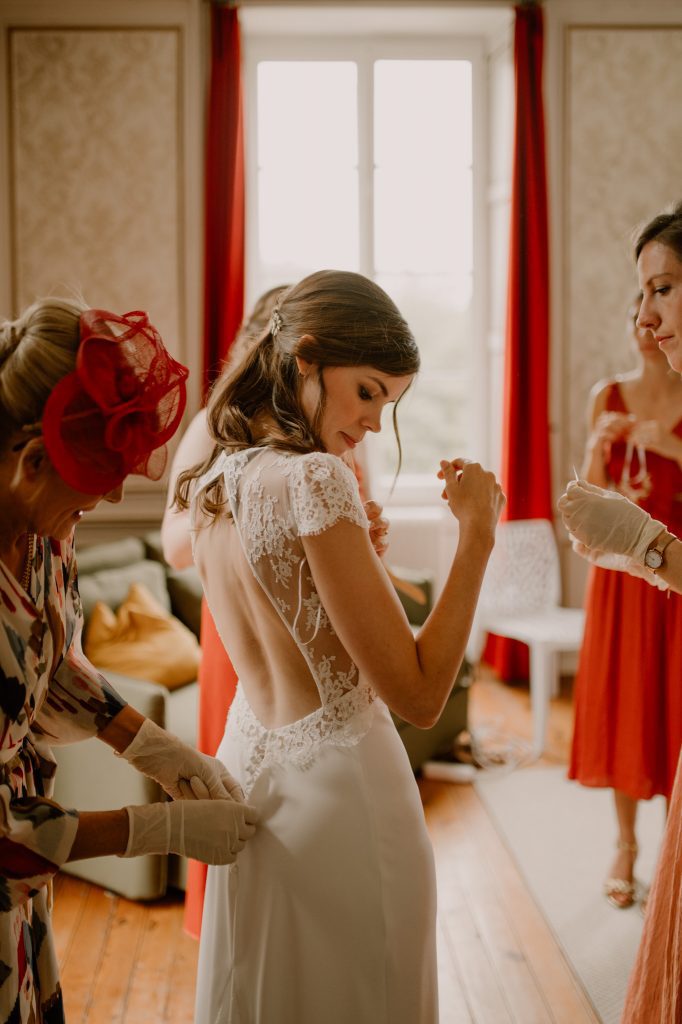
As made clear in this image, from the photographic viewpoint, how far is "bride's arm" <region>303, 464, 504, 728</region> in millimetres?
1035

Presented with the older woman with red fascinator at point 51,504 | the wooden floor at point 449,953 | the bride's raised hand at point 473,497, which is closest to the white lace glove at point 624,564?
Answer: the bride's raised hand at point 473,497

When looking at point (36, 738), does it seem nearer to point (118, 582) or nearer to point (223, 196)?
point (118, 582)

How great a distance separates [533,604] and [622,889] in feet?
5.11

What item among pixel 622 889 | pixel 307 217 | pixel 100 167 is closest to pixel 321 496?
pixel 622 889

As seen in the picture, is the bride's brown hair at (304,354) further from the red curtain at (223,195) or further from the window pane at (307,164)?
the window pane at (307,164)

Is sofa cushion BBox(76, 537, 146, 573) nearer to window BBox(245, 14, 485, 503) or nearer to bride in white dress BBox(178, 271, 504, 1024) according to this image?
window BBox(245, 14, 485, 503)

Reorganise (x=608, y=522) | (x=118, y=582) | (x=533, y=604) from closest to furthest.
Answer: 1. (x=608, y=522)
2. (x=118, y=582)
3. (x=533, y=604)

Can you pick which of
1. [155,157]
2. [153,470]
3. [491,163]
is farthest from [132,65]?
[153,470]

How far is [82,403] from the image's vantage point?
88 centimetres

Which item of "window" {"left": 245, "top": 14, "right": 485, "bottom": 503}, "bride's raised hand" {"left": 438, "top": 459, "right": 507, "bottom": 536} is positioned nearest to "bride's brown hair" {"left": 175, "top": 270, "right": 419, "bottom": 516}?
"bride's raised hand" {"left": 438, "top": 459, "right": 507, "bottom": 536}

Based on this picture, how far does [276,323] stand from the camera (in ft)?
4.09

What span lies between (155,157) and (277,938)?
4.03 meters

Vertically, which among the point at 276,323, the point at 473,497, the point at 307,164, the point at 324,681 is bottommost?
the point at 324,681

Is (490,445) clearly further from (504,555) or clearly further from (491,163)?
(491,163)
